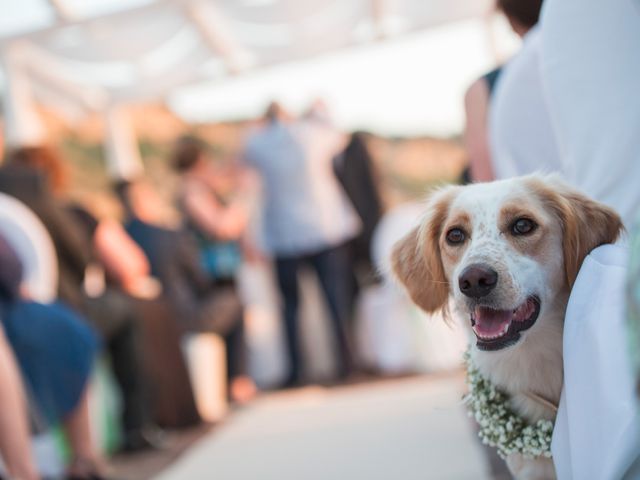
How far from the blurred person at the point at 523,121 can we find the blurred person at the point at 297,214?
14.7ft

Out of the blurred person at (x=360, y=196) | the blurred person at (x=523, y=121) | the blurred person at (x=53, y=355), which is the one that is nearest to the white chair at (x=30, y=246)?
the blurred person at (x=53, y=355)

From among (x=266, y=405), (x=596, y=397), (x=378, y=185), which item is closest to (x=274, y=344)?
(x=266, y=405)

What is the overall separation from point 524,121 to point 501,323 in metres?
0.72

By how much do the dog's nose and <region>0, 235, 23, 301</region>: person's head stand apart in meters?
2.46

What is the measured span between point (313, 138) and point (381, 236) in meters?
1.04

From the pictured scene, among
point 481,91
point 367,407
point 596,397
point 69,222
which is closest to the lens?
point 596,397

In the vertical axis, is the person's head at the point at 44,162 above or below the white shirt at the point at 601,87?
below

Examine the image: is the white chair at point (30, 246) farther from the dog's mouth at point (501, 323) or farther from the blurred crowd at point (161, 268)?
the dog's mouth at point (501, 323)

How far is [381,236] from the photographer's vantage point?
7578 millimetres

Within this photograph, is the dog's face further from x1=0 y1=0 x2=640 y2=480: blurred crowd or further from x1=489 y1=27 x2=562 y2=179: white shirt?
x1=489 y1=27 x2=562 y2=179: white shirt

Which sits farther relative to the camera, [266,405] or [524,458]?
[266,405]

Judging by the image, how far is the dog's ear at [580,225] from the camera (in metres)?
2.03

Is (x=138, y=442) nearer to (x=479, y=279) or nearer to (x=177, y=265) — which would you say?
(x=177, y=265)

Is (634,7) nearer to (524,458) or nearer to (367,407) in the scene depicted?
(524,458)
